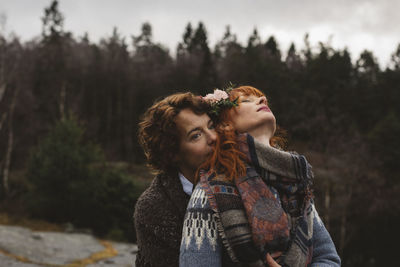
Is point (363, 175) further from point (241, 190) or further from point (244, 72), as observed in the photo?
point (241, 190)

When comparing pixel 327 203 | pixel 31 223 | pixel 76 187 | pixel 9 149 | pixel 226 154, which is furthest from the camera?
pixel 9 149

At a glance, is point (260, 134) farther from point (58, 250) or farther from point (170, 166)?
point (58, 250)

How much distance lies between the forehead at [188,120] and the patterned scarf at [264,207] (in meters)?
0.22

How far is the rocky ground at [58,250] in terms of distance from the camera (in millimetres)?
9516

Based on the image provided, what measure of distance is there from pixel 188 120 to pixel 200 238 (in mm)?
556

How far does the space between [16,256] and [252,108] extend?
10016 millimetres

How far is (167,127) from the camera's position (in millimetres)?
1674

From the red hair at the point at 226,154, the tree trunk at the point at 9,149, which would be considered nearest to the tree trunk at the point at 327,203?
the tree trunk at the point at 9,149

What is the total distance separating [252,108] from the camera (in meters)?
1.72

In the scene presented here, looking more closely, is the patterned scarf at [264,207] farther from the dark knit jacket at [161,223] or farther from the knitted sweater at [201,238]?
the dark knit jacket at [161,223]

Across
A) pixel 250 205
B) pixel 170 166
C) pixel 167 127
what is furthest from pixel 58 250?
pixel 250 205

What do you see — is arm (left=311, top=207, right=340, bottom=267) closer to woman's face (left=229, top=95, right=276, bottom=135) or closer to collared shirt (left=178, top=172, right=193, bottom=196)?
woman's face (left=229, top=95, right=276, bottom=135)

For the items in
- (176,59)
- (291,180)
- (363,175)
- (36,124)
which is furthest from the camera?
(176,59)

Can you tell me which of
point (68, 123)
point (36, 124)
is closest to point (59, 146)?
point (68, 123)
